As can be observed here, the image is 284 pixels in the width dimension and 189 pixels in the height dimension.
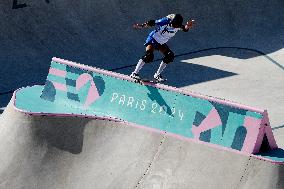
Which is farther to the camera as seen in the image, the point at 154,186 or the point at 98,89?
the point at 98,89

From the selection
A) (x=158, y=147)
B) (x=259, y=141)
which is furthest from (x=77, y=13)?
(x=259, y=141)

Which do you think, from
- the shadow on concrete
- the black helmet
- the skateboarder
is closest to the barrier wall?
the shadow on concrete

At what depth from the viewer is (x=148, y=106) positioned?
35.5 feet

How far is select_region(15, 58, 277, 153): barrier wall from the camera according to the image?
970 centimetres

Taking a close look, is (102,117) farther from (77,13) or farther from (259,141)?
(77,13)

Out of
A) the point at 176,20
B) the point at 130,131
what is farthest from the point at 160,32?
the point at 130,131

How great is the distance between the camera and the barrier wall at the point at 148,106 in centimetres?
970

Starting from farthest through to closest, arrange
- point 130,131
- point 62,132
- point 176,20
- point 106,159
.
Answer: point 176,20 < point 62,132 < point 130,131 < point 106,159

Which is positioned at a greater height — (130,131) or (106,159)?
(130,131)

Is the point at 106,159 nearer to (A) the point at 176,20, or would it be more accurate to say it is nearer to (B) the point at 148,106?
(B) the point at 148,106

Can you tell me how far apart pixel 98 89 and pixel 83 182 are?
2015 millimetres

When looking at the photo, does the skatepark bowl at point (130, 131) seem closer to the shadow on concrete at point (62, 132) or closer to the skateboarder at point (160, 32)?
the shadow on concrete at point (62, 132)

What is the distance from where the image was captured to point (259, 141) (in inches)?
379

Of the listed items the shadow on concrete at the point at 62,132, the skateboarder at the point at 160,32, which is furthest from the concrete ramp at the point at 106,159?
the skateboarder at the point at 160,32
